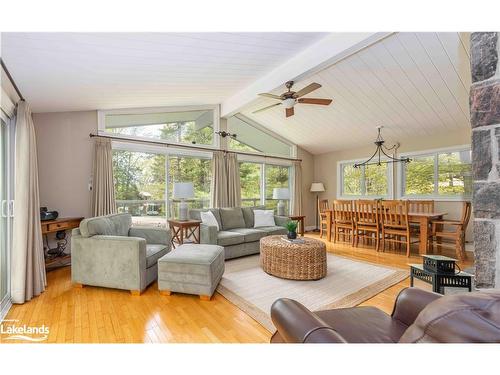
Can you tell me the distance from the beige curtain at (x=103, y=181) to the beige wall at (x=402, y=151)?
223 inches

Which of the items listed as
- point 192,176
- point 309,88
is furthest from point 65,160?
point 309,88

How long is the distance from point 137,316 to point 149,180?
2996 millimetres

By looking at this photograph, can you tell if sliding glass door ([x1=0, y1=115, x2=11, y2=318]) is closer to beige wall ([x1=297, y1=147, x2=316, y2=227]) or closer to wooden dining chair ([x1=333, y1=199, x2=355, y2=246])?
wooden dining chair ([x1=333, y1=199, x2=355, y2=246])

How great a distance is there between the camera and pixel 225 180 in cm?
539

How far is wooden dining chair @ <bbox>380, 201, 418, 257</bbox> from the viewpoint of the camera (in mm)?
4264

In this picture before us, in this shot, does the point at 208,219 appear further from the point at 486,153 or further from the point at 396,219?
the point at 486,153

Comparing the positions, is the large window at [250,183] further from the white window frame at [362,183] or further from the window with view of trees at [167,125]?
the white window frame at [362,183]

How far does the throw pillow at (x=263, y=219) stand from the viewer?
4.67 metres

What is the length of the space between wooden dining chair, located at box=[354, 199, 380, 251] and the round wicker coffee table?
224 cm

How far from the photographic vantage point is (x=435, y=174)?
5.24m

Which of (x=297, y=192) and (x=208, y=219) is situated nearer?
(x=208, y=219)

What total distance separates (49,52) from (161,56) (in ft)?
3.17
